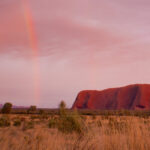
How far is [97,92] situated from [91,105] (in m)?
10.6

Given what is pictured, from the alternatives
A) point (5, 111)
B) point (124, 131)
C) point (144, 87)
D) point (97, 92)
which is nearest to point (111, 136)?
point (124, 131)

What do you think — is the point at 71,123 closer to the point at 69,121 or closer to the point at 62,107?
the point at 69,121

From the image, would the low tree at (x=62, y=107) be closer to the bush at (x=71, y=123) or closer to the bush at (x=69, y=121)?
the bush at (x=69, y=121)

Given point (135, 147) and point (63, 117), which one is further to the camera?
point (63, 117)

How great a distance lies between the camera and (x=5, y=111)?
1834 inches

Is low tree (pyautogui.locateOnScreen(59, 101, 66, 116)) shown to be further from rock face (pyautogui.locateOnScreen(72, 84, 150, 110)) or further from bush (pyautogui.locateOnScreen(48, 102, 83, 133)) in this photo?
rock face (pyautogui.locateOnScreen(72, 84, 150, 110))

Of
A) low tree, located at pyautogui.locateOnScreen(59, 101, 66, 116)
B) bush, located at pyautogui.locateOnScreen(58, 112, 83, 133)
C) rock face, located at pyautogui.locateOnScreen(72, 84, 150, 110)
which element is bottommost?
bush, located at pyautogui.locateOnScreen(58, 112, 83, 133)

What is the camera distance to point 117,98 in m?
110

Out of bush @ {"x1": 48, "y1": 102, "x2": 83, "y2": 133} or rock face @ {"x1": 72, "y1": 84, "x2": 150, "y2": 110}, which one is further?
rock face @ {"x1": 72, "y1": 84, "x2": 150, "y2": 110}

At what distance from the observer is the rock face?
325 ft

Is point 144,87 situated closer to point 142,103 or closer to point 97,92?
point 142,103

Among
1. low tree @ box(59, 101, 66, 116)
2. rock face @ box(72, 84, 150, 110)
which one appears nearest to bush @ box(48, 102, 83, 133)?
low tree @ box(59, 101, 66, 116)

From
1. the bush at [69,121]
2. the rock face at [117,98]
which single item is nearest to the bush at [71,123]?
the bush at [69,121]

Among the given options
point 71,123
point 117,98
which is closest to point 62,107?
point 71,123
